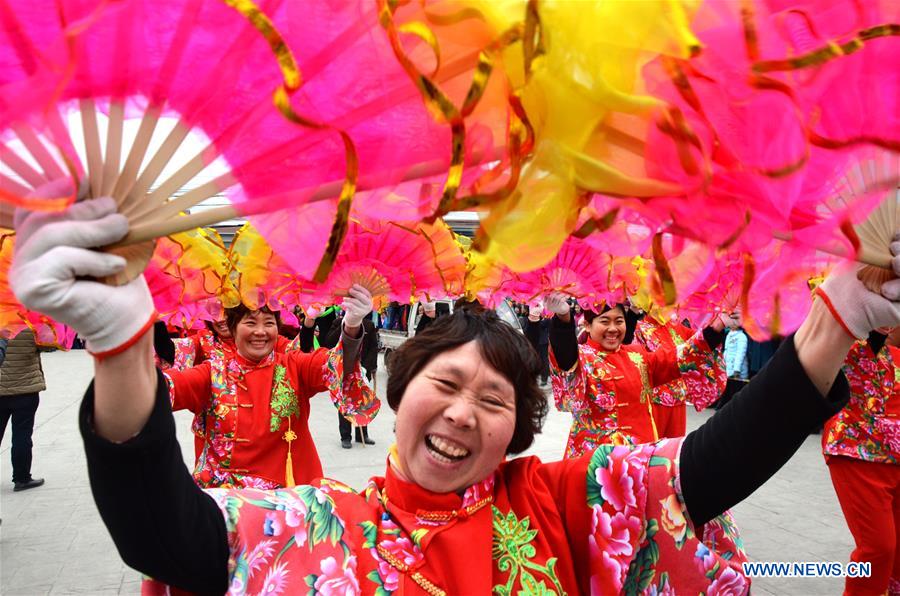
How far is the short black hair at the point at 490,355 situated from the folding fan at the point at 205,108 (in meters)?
0.62

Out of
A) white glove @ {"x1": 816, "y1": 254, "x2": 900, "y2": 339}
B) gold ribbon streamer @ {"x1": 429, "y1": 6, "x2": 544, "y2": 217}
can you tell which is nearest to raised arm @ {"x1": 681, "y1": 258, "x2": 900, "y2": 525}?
white glove @ {"x1": 816, "y1": 254, "x2": 900, "y2": 339}

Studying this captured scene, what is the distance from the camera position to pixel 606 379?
4078 millimetres

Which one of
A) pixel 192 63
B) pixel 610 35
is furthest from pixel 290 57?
pixel 610 35

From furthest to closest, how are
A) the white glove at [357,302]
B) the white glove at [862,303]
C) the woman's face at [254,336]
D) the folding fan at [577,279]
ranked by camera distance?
the woman's face at [254,336] < the white glove at [357,302] < the folding fan at [577,279] < the white glove at [862,303]

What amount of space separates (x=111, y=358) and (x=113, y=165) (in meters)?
0.28

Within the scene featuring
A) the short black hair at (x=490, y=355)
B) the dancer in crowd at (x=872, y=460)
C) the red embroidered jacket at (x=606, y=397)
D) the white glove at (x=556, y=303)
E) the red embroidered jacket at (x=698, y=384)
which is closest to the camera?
the short black hair at (x=490, y=355)

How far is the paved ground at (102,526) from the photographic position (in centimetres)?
422

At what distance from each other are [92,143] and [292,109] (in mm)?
281

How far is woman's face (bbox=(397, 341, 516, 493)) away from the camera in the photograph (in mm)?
1420

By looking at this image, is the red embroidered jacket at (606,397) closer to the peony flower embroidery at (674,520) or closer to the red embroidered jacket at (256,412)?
the red embroidered jacket at (256,412)

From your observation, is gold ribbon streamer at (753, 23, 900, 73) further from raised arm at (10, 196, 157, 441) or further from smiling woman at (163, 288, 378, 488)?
smiling woman at (163, 288, 378, 488)

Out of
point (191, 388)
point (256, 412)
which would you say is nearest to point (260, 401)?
point (256, 412)

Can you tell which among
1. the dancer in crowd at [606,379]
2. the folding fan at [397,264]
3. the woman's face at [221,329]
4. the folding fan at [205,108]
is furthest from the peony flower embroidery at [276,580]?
the woman's face at [221,329]

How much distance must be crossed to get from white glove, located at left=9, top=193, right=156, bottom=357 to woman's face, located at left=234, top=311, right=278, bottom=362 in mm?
2808
